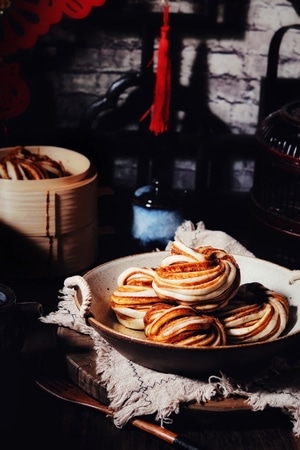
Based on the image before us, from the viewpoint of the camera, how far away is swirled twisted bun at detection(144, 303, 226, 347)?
1.83 m

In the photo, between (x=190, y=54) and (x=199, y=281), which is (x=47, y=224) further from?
(x=190, y=54)

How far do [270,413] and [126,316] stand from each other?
1.40ft

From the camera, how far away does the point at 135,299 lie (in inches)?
78.0

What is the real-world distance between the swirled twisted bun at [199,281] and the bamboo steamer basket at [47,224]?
2.52 feet

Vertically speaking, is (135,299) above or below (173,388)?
above

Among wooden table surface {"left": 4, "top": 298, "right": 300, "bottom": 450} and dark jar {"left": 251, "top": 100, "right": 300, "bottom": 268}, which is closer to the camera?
wooden table surface {"left": 4, "top": 298, "right": 300, "bottom": 450}

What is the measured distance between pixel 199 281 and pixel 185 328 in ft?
0.38

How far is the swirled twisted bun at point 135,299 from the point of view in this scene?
197cm

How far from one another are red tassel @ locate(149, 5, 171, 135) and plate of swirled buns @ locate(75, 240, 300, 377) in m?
1.25

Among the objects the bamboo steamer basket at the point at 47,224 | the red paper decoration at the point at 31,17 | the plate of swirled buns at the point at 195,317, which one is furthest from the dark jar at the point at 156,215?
the plate of swirled buns at the point at 195,317

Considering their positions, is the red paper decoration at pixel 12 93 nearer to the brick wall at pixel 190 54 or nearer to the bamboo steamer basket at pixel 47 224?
the brick wall at pixel 190 54

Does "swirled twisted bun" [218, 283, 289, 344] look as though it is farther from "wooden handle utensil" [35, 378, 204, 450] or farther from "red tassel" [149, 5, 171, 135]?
"red tassel" [149, 5, 171, 135]

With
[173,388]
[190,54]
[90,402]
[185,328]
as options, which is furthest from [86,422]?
[190,54]

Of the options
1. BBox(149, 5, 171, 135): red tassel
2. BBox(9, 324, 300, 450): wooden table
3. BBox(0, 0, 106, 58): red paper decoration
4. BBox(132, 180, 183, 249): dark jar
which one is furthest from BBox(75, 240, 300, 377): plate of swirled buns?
BBox(0, 0, 106, 58): red paper decoration
